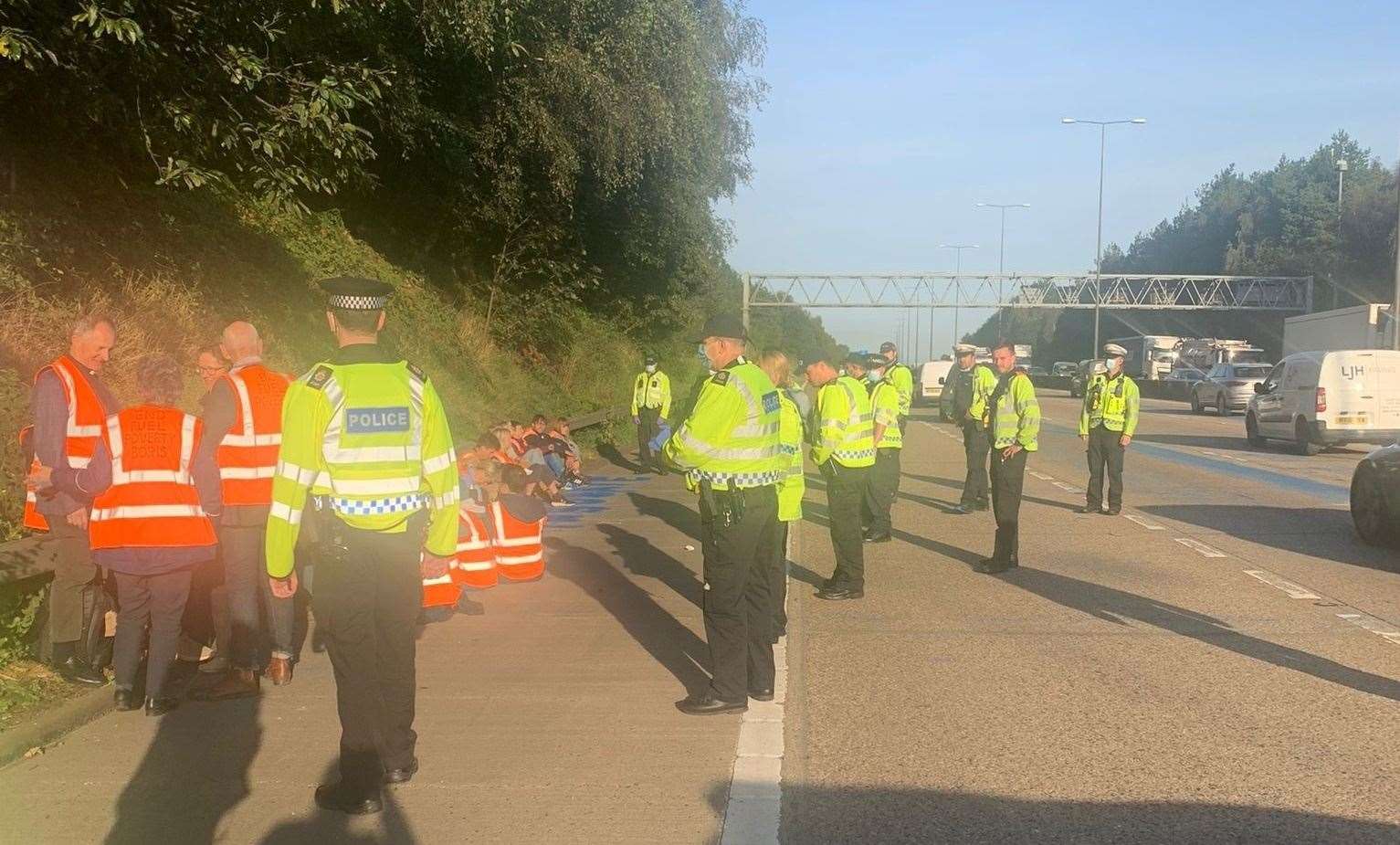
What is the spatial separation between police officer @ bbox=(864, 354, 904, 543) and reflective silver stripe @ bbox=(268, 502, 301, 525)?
24.8 feet

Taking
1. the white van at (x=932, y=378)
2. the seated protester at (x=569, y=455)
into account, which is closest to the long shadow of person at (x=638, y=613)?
the seated protester at (x=569, y=455)

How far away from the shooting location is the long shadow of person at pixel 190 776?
15.8ft

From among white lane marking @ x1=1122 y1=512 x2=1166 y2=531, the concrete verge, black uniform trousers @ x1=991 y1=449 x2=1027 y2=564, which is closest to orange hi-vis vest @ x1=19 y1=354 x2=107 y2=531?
the concrete verge

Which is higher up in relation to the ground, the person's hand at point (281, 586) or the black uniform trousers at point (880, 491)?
the person's hand at point (281, 586)

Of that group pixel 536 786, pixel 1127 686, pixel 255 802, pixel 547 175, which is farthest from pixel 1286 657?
pixel 547 175

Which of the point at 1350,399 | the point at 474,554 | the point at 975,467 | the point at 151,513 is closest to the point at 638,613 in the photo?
the point at 474,554

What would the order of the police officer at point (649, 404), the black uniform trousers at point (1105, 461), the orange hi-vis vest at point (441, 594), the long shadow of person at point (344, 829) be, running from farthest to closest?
the police officer at point (649, 404)
the black uniform trousers at point (1105, 461)
the orange hi-vis vest at point (441, 594)
the long shadow of person at point (344, 829)

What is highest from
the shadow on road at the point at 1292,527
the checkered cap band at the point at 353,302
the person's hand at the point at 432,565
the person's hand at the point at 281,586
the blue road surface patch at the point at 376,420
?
the checkered cap band at the point at 353,302

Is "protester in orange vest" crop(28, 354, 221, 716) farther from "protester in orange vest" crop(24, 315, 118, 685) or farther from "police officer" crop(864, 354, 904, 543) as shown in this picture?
"police officer" crop(864, 354, 904, 543)

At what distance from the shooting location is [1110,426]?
1477cm

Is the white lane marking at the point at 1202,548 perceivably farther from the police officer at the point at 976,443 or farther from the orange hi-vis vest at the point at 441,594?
the orange hi-vis vest at the point at 441,594

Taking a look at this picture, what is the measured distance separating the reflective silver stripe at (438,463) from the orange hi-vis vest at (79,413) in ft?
6.97

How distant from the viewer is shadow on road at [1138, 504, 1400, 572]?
38.2 feet

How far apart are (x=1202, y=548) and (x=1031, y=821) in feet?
26.0
